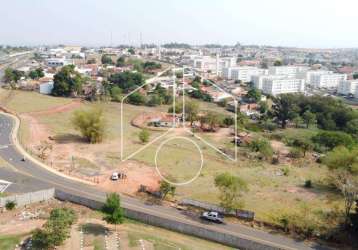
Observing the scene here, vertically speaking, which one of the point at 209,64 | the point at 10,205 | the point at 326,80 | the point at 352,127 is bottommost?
the point at 10,205

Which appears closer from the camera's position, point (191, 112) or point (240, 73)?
point (191, 112)

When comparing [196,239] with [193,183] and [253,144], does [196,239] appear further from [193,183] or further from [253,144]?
[253,144]

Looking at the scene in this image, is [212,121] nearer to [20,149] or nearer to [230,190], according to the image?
[20,149]

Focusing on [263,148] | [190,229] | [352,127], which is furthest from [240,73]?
[190,229]

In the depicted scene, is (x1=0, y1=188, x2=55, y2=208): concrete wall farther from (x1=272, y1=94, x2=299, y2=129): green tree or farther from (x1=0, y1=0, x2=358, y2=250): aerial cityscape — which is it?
(x1=272, y1=94, x2=299, y2=129): green tree

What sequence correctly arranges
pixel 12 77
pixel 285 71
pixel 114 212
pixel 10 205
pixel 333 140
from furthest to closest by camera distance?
1. pixel 285 71
2. pixel 12 77
3. pixel 333 140
4. pixel 10 205
5. pixel 114 212

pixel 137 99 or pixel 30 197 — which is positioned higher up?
pixel 137 99

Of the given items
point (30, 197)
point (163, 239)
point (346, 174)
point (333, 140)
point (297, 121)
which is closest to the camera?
point (163, 239)
